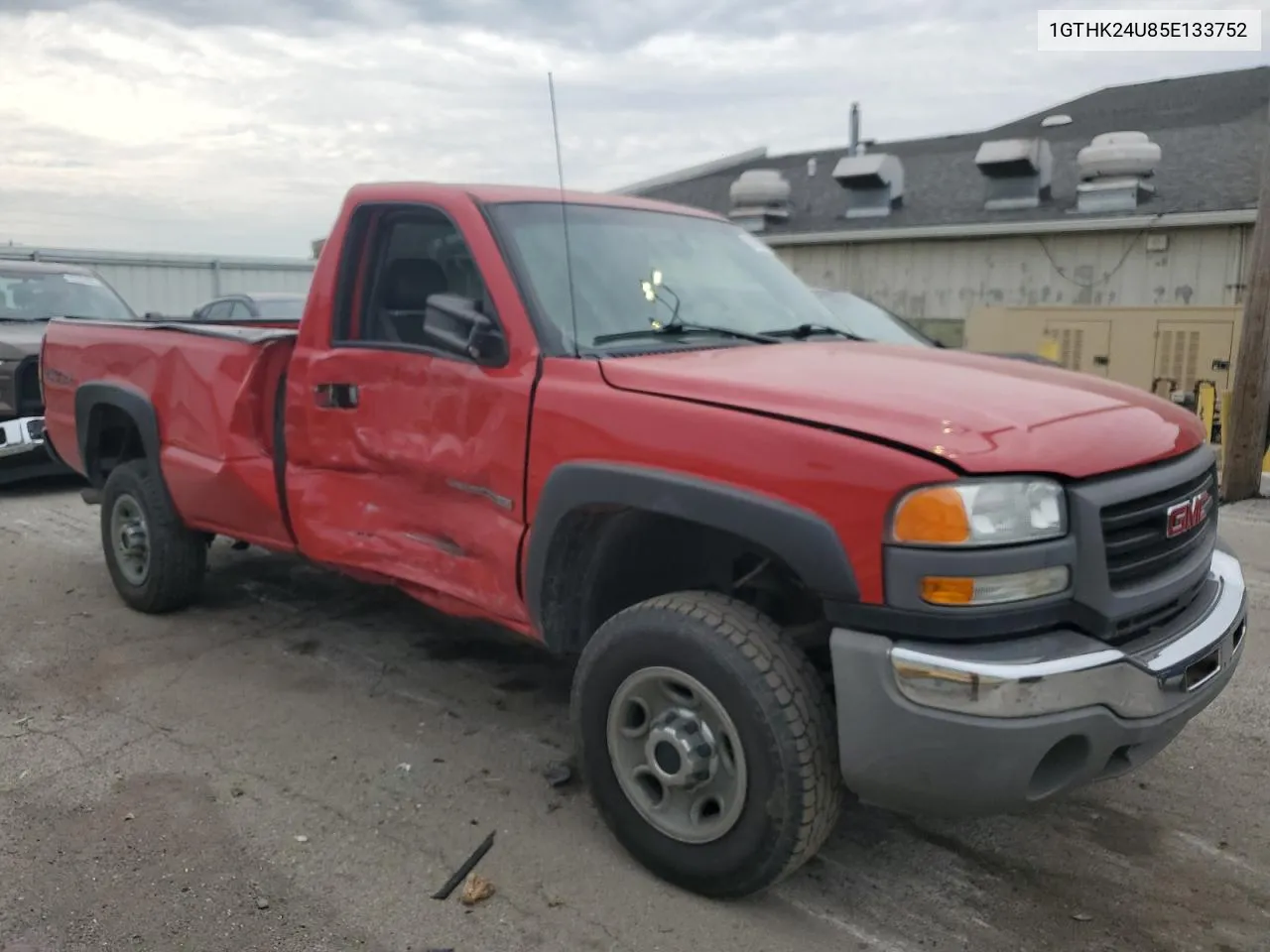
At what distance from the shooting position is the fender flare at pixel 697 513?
2697 mm

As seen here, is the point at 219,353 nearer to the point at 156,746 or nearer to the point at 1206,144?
the point at 156,746

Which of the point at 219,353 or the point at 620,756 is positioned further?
the point at 219,353

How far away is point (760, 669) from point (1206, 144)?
17.0 metres

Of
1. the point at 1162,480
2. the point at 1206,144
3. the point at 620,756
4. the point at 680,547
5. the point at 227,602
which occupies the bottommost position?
the point at 227,602

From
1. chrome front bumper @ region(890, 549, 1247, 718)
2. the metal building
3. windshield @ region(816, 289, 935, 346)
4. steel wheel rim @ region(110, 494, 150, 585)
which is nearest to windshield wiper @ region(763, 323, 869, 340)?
chrome front bumper @ region(890, 549, 1247, 718)

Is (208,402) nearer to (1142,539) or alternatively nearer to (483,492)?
(483,492)

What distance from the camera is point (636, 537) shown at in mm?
3400

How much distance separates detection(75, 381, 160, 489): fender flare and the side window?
1551 mm

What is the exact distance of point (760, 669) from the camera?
280 cm

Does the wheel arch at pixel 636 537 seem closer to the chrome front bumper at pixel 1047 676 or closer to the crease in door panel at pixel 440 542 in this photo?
the chrome front bumper at pixel 1047 676

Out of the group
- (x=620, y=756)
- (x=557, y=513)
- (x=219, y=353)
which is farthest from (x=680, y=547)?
(x=219, y=353)

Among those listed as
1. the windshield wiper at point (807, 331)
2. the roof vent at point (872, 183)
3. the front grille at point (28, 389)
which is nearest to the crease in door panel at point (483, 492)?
the windshield wiper at point (807, 331)

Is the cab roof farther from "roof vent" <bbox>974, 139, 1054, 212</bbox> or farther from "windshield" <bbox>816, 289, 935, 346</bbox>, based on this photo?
"roof vent" <bbox>974, 139, 1054, 212</bbox>

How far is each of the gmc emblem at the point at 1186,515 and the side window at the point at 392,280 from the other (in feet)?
8.12
